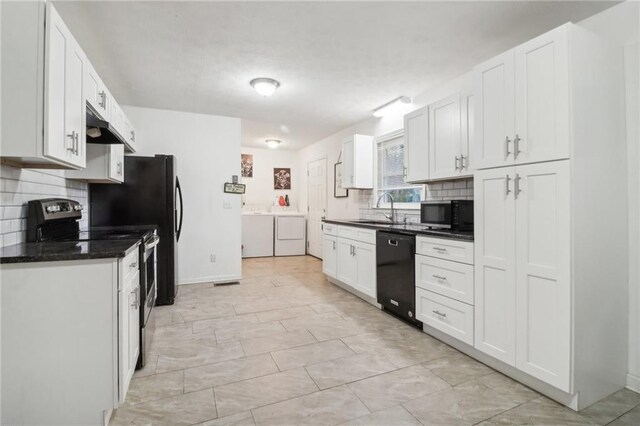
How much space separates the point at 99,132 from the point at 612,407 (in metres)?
3.79

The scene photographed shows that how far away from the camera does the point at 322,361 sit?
2234 mm

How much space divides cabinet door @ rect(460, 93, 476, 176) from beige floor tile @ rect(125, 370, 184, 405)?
269cm

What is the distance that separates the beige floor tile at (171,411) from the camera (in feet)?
5.25

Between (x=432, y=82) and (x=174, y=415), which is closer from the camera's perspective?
(x=174, y=415)

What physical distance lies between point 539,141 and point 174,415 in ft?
8.41

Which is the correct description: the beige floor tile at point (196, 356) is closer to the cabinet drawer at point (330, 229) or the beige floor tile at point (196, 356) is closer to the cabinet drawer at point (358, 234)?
the cabinet drawer at point (358, 234)

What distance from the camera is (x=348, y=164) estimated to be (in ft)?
15.1

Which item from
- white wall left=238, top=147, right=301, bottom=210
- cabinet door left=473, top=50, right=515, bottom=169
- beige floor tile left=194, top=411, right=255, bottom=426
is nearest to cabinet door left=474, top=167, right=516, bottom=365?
cabinet door left=473, top=50, right=515, bottom=169

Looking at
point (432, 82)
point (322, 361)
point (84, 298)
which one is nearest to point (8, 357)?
point (84, 298)

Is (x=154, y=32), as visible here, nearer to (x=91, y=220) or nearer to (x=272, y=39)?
(x=272, y=39)

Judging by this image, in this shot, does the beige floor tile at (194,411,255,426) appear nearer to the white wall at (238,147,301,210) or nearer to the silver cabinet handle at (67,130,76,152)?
the silver cabinet handle at (67,130,76,152)

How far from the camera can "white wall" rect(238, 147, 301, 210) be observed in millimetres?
7152

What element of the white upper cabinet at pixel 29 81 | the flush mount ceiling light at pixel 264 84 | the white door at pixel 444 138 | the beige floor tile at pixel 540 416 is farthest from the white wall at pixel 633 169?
the white upper cabinet at pixel 29 81

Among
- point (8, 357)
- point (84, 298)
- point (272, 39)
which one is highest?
point (272, 39)
